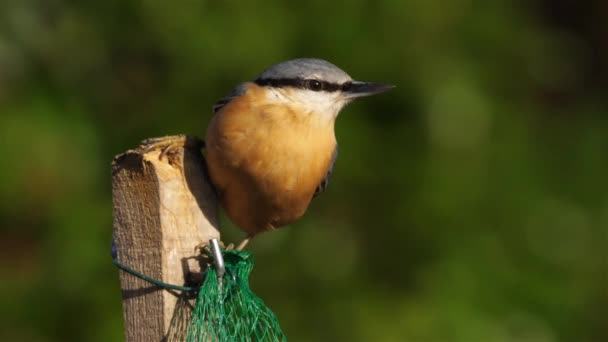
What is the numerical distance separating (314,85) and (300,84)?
63mm

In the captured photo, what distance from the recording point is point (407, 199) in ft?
15.1

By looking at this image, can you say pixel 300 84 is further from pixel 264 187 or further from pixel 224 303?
pixel 224 303

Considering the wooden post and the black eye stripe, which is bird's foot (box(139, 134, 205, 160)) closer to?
the wooden post

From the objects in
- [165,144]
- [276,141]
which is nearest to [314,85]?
[276,141]

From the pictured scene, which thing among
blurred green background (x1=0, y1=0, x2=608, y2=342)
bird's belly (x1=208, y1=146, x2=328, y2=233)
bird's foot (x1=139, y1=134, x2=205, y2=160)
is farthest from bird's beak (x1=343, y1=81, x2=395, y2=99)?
blurred green background (x1=0, y1=0, x2=608, y2=342)

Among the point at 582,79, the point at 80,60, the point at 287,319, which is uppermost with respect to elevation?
the point at 80,60

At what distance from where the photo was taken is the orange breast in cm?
267

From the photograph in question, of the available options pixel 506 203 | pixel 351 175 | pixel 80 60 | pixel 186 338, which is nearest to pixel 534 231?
pixel 506 203

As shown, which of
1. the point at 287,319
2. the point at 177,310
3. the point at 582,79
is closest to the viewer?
the point at 177,310

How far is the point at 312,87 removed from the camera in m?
3.09

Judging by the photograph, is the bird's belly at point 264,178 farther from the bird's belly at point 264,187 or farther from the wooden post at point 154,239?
the wooden post at point 154,239

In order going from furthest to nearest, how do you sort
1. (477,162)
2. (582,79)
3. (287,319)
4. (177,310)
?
(582,79)
(477,162)
(287,319)
(177,310)

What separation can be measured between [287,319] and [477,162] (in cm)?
127

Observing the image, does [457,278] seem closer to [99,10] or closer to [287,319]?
[287,319]
